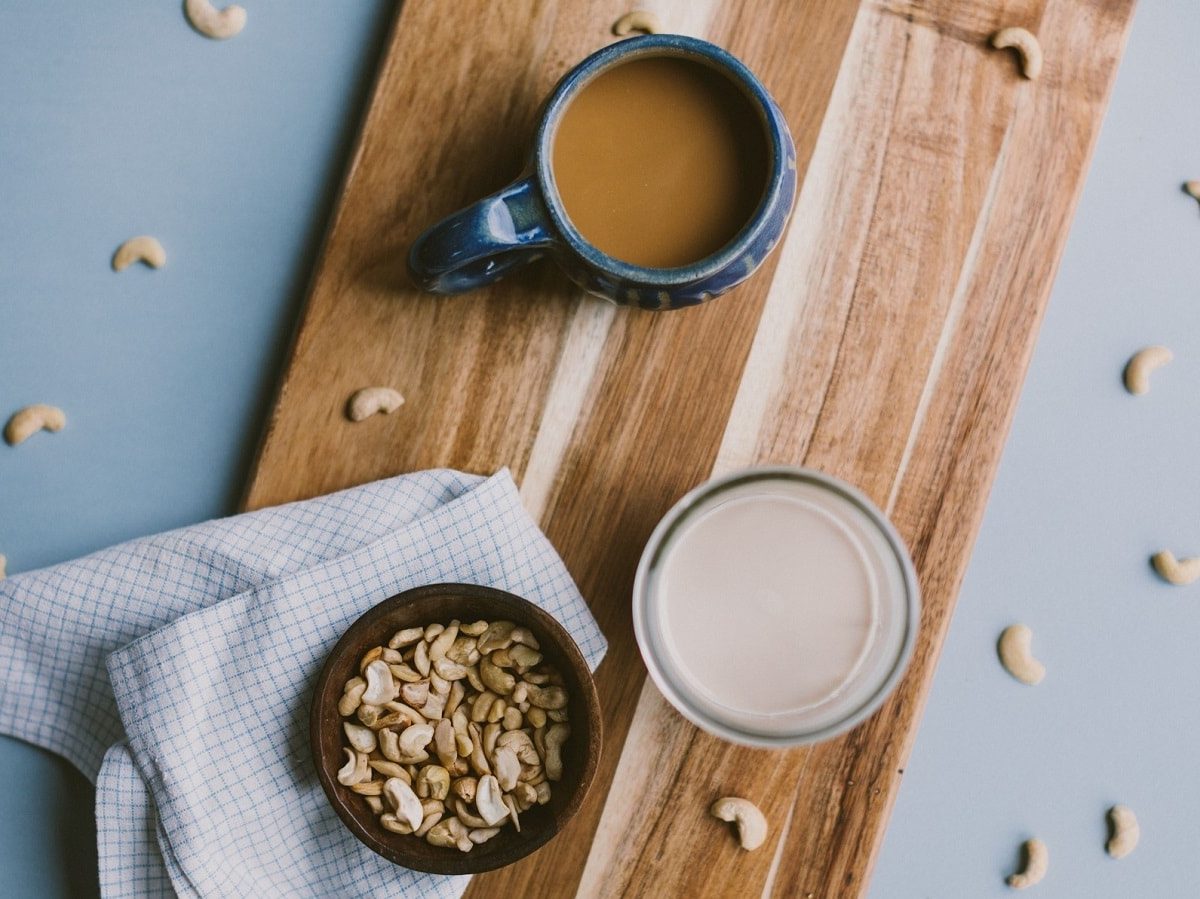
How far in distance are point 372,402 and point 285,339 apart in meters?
0.15

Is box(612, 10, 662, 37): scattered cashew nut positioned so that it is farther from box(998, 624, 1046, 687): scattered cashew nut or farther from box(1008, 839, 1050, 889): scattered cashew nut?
box(1008, 839, 1050, 889): scattered cashew nut

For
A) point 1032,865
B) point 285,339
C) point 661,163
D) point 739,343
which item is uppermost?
point 661,163

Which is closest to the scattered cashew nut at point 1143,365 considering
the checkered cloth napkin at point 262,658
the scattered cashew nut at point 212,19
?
the checkered cloth napkin at point 262,658

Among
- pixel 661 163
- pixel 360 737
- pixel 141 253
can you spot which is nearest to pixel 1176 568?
pixel 661 163

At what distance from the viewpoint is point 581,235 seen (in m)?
0.63

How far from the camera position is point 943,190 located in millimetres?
741

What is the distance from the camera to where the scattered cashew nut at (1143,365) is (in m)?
0.83

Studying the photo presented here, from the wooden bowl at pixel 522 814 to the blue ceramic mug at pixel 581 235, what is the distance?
0.22 meters

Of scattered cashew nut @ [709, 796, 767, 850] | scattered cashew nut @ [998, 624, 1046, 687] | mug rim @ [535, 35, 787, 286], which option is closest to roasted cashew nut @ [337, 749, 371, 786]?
scattered cashew nut @ [709, 796, 767, 850]

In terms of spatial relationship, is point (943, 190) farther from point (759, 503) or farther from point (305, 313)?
point (305, 313)

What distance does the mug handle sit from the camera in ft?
1.99

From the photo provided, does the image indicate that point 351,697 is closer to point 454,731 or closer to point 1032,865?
point 454,731

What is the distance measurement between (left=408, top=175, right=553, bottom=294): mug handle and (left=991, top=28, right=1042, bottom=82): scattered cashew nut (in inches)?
14.8

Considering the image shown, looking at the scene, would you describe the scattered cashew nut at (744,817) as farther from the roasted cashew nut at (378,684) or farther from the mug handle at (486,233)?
the mug handle at (486,233)
